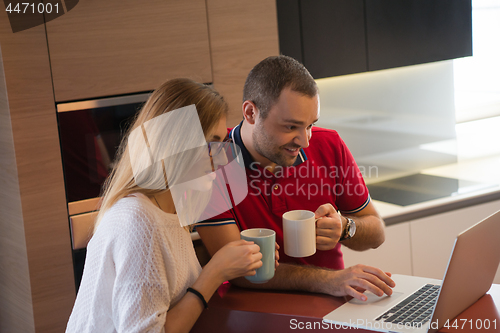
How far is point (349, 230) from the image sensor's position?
1.62m

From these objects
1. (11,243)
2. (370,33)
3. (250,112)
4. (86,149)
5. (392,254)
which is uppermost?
(370,33)

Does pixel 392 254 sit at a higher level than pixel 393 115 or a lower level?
lower

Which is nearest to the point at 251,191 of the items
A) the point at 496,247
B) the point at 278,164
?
the point at 278,164

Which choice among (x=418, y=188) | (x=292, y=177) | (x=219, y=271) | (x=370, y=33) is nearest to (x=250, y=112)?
(x=292, y=177)

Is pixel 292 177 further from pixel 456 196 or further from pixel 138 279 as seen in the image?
pixel 456 196

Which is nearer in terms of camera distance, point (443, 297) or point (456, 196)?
point (443, 297)

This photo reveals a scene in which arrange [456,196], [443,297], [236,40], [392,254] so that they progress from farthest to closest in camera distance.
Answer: [456,196] < [392,254] < [236,40] < [443,297]

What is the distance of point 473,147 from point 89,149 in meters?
2.55

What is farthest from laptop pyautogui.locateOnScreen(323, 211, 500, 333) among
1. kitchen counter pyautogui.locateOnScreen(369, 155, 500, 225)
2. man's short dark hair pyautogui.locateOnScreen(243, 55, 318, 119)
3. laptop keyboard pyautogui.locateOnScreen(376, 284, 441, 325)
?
kitchen counter pyautogui.locateOnScreen(369, 155, 500, 225)

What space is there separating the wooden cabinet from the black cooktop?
0.69 metres

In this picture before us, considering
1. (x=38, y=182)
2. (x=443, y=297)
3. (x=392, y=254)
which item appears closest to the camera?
(x=443, y=297)

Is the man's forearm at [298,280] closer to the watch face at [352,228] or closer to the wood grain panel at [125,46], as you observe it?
the watch face at [352,228]

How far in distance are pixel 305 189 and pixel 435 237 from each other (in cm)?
123

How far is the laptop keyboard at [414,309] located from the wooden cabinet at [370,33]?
4.68 feet
